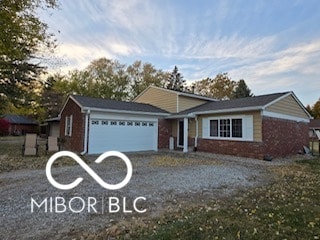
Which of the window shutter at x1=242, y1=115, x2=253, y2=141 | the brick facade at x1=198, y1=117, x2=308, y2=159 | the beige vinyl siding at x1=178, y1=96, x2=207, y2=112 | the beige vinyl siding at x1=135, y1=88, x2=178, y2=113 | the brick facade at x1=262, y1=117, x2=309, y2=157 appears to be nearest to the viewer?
the brick facade at x1=198, y1=117, x2=308, y2=159

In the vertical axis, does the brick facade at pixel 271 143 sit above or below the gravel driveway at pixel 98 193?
above

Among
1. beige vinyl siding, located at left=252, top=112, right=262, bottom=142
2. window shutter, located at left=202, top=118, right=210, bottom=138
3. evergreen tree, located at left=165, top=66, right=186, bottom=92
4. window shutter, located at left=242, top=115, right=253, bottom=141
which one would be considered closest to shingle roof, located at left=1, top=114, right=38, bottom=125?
evergreen tree, located at left=165, top=66, right=186, bottom=92

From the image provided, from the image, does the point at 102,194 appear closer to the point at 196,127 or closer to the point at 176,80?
the point at 196,127

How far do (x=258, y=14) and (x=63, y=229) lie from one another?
1284cm

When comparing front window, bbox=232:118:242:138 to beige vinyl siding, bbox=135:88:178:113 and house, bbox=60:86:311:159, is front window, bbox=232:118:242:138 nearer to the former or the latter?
house, bbox=60:86:311:159

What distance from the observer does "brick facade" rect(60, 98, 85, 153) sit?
13784mm

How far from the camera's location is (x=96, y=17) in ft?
41.0

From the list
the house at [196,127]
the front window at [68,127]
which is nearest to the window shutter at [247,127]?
the house at [196,127]

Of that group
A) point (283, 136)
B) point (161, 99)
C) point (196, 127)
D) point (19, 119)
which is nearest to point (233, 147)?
point (283, 136)

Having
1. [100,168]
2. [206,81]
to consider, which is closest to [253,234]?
[100,168]

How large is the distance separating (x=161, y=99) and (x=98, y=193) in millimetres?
14457

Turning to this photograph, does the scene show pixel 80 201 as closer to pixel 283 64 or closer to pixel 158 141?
pixel 158 141

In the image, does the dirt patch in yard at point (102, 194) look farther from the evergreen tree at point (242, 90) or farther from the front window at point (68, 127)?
the evergreen tree at point (242, 90)

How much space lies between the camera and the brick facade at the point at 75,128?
45.2ft
